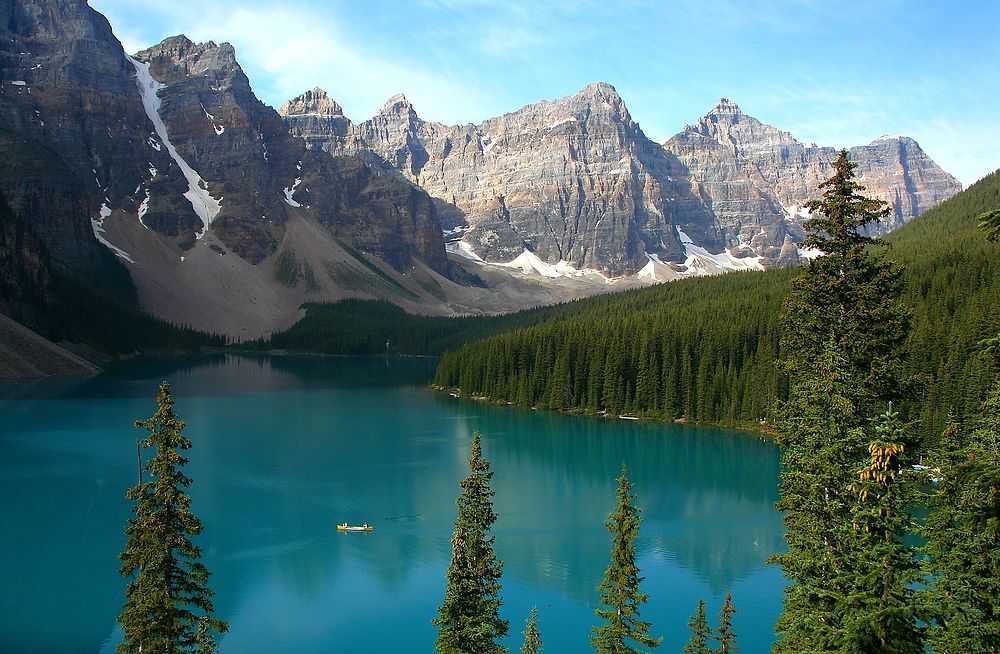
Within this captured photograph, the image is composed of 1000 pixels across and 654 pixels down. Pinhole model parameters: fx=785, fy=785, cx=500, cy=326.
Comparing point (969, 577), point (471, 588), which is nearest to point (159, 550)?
point (471, 588)

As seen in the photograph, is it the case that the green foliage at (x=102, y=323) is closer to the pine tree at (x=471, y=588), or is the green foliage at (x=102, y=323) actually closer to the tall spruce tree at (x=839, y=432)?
the pine tree at (x=471, y=588)

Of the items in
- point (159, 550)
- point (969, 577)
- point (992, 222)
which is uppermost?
point (992, 222)

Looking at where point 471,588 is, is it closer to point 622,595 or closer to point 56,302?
point 622,595

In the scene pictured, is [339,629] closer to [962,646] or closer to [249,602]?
[249,602]

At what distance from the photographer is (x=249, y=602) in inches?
1351

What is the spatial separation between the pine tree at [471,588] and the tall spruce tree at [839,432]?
247 inches

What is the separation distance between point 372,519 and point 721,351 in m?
53.2

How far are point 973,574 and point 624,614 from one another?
7520 mm

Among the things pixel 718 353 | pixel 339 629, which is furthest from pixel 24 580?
pixel 718 353

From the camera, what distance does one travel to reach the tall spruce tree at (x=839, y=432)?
12.0m

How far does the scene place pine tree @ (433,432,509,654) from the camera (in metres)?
17.6

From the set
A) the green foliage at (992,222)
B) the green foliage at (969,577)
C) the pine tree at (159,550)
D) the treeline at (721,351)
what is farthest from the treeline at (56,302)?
the green foliage at (992,222)

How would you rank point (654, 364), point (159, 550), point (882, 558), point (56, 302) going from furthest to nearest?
point (56, 302), point (654, 364), point (159, 550), point (882, 558)

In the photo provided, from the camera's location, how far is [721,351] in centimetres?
8844
